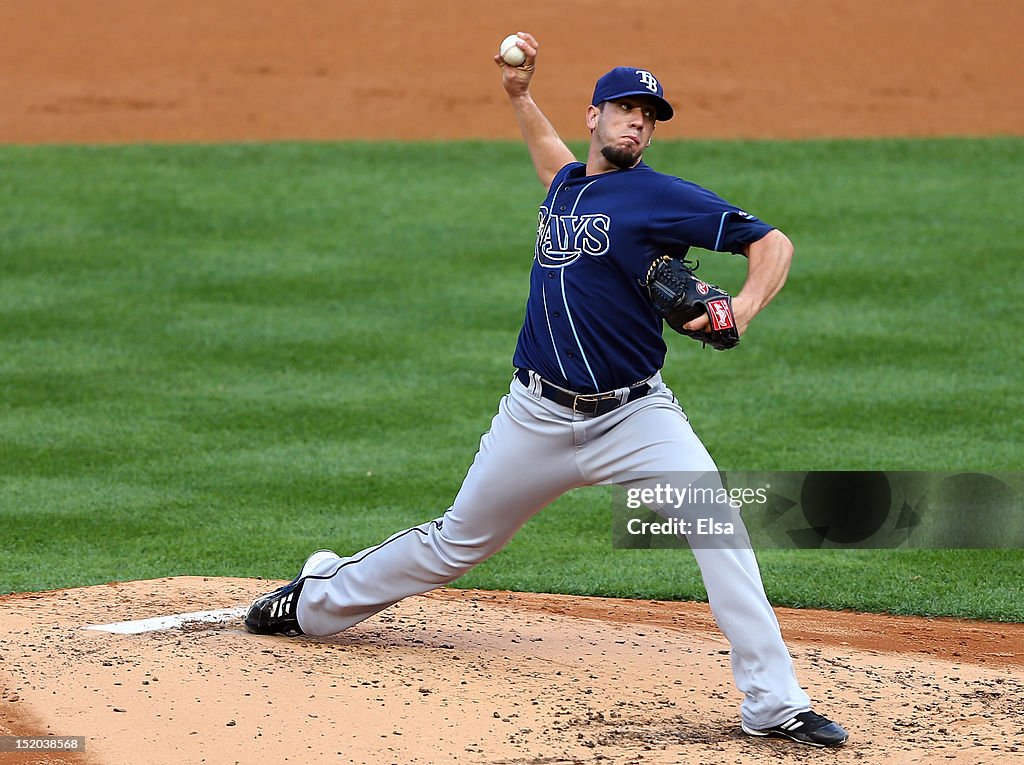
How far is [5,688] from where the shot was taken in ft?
14.5

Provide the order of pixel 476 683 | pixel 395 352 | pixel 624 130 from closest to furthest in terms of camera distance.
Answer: pixel 624 130
pixel 476 683
pixel 395 352

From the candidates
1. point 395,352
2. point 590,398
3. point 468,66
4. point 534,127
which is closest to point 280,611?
point 590,398

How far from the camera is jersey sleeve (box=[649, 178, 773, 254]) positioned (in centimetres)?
423

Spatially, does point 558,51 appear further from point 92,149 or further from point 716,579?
point 716,579

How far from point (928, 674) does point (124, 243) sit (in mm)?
8403

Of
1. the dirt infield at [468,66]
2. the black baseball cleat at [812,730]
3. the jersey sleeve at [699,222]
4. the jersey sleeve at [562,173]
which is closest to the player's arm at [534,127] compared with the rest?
the jersey sleeve at [562,173]

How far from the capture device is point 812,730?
4.20m

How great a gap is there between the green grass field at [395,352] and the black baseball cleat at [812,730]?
188 cm

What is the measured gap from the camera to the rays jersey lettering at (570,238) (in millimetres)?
4383

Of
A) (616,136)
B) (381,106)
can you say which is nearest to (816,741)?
(616,136)

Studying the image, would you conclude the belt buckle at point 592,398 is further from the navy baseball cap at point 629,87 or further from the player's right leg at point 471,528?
the navy baseball cap at point 629,87

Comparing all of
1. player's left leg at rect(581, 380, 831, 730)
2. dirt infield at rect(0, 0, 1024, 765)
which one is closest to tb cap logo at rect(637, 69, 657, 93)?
player's left leg at rect(581, 380, 831, 730)

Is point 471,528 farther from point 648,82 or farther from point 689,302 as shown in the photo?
point 648,82

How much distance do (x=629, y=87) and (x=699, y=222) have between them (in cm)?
47
